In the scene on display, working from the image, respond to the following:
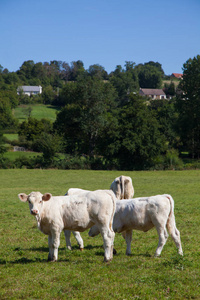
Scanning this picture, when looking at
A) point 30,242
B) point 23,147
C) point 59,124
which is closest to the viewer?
point 30,242

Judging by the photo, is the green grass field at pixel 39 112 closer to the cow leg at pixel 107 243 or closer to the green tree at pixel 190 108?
the green tree at pixel 190 108

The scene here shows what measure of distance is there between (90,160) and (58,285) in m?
50.3

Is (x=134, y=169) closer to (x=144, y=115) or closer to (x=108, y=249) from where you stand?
(x=144, y=115)

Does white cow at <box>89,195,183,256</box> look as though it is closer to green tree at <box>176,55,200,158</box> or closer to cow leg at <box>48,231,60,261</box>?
cow leg at <box>48,231,60,261</box>

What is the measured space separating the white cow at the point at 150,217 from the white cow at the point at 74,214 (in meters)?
0.73

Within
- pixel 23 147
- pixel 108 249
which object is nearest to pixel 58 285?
pixel 108 249

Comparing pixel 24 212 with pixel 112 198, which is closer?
pixel 112 198

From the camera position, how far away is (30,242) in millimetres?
13031

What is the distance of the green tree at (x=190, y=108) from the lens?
Result: 75.8m

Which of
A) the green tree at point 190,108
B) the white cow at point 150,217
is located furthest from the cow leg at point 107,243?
the green tree at point 190,108

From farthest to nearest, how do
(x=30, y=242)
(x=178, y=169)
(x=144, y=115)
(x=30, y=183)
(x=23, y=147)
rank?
(x=23, y=147)
(x=144, y=115)
(x=178, y=169)
(x=30, y=183)
(x=30, y=242)

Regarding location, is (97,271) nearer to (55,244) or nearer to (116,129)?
(55,244)

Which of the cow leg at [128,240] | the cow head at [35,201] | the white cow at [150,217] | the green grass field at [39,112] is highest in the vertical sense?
the green grass field at [39,112]

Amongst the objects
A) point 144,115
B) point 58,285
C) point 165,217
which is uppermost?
Result: point 144,115
